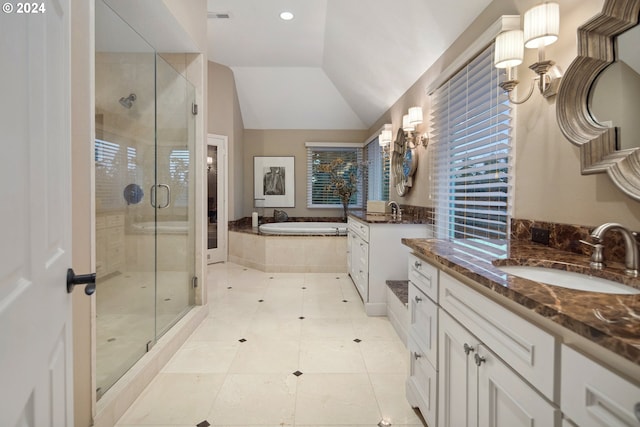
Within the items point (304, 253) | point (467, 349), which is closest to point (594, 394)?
point (467, 349)

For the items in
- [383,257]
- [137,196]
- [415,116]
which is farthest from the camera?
[415,116]

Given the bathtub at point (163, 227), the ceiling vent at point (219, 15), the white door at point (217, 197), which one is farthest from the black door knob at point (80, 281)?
the white door at point (217, 197)

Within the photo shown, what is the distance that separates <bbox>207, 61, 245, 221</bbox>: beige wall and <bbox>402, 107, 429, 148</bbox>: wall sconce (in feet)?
10.0

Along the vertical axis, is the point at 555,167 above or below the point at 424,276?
above

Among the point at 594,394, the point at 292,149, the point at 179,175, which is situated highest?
the point at 292,149

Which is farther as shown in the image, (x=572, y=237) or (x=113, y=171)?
(x=113, y=171)

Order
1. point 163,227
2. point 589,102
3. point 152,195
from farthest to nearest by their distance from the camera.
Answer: point 163,227
point 152,195
point 589,102

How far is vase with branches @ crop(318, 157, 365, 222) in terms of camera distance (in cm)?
558

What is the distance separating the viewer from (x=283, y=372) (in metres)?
1.94

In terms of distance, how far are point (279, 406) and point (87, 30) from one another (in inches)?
80.6

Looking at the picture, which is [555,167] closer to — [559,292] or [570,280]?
[570,280]

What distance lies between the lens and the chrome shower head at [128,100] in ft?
6.46

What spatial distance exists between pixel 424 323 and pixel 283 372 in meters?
1.01

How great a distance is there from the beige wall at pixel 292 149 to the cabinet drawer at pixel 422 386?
4516mm
